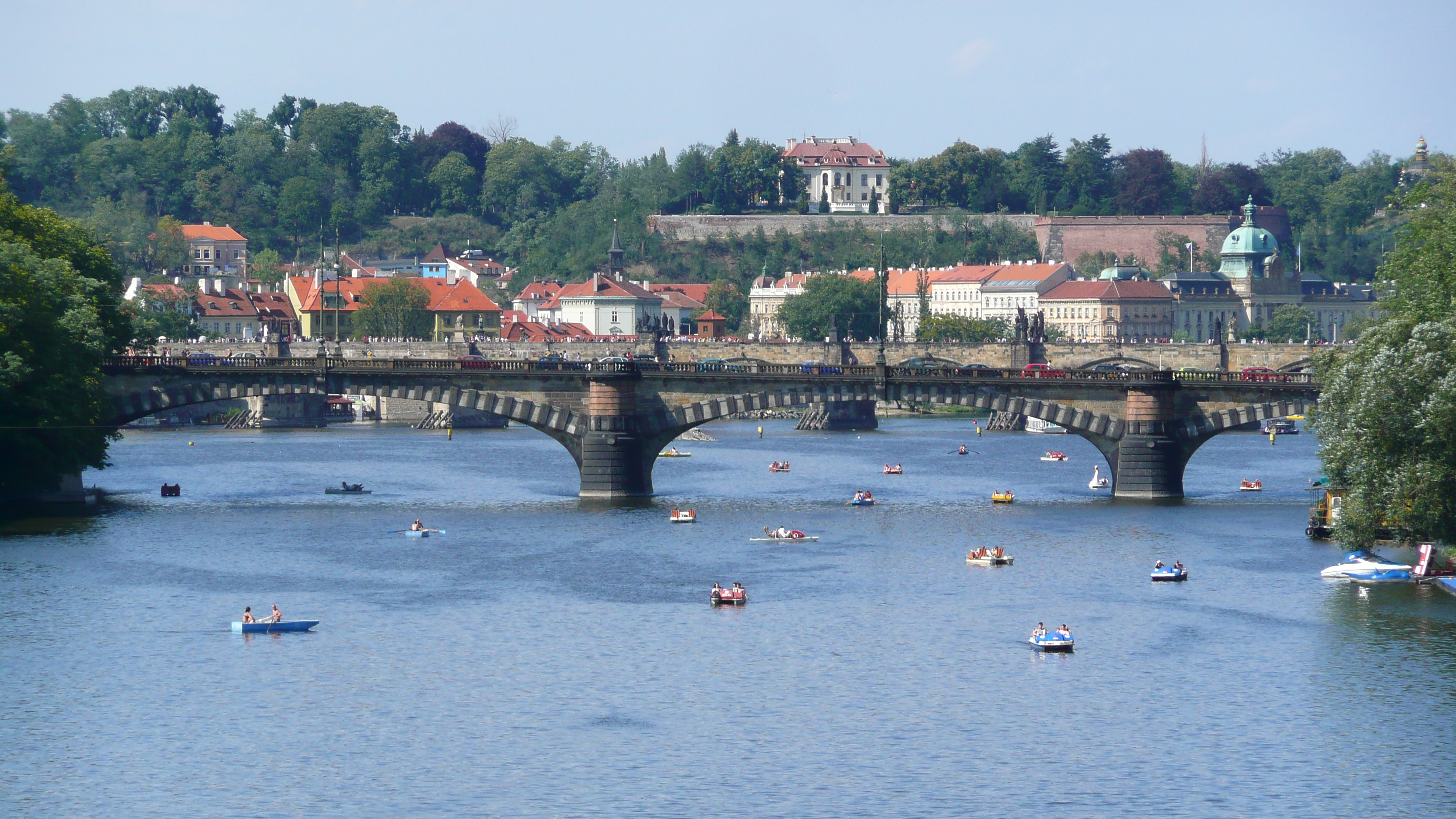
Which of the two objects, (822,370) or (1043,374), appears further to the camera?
(822,370)

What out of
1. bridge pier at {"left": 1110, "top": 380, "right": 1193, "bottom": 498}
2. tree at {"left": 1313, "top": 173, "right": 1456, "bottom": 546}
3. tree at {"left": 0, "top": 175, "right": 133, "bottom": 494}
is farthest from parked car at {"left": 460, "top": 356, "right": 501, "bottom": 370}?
tree at {"left": 1313, "top": 173, "right": 1456, "bottom": 546}

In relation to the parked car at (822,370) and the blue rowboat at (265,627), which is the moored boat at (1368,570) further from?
the blue rowboat at (265,627)

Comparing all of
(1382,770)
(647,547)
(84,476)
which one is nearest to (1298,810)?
(1382,770)

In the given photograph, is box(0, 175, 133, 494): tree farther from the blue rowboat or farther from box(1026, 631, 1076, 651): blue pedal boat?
box(1026, 631, 1076, 651): blue pedal boat

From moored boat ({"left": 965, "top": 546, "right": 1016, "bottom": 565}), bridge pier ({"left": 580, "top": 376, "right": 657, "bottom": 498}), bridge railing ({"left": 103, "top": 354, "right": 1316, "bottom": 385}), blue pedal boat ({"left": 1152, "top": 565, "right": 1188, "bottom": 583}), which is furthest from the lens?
bridge railing ({"left": 103, "top": 354, "right": 1316, "bottom": 385})

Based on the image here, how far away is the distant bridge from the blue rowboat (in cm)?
3214

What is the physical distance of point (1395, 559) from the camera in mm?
78562

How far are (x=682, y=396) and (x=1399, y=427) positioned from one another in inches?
1436

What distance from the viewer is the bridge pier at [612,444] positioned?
98250 mm

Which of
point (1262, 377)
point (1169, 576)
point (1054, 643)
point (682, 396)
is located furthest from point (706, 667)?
point (1262, 377)

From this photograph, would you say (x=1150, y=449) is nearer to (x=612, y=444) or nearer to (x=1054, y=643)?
(x=612, y=444)

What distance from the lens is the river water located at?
49656 millimetres

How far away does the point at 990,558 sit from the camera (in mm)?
81125

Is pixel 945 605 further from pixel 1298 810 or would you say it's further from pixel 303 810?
pixel 303 810
